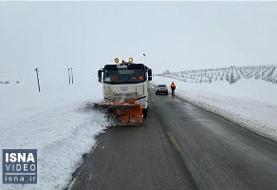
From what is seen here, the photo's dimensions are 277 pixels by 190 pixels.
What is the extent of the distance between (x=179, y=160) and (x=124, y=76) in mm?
9950

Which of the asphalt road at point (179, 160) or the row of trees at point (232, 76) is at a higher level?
the asphalt road at point (179, 160)

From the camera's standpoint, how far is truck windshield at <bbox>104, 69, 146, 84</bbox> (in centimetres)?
1925

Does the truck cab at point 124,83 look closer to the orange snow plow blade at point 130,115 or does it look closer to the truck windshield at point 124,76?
the truck windshield at point 124,76

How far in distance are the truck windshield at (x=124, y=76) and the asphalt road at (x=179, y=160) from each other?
4061mm

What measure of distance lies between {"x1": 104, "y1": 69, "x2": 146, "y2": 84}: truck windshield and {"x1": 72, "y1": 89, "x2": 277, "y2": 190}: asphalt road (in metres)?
4.06

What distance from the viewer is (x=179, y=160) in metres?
10.0

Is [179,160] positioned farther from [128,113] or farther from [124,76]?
[124,76]

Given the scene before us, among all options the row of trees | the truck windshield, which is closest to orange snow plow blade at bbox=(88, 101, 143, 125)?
the truck windshield

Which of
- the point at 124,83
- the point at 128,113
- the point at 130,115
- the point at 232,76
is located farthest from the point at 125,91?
the point at 232,76

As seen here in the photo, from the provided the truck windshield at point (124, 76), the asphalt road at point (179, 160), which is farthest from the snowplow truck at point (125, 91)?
the asphalt road at point (179, 160)

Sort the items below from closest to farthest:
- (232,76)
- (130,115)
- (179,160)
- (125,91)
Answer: (179,160) < (130,115) < (125,91) < (232,76)

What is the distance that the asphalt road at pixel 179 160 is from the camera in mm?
8070

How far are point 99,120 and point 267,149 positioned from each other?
8.88 metres

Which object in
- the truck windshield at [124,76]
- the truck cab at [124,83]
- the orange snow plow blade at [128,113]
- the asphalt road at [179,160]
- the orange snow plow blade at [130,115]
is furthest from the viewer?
the truck windshield at [124,76]
